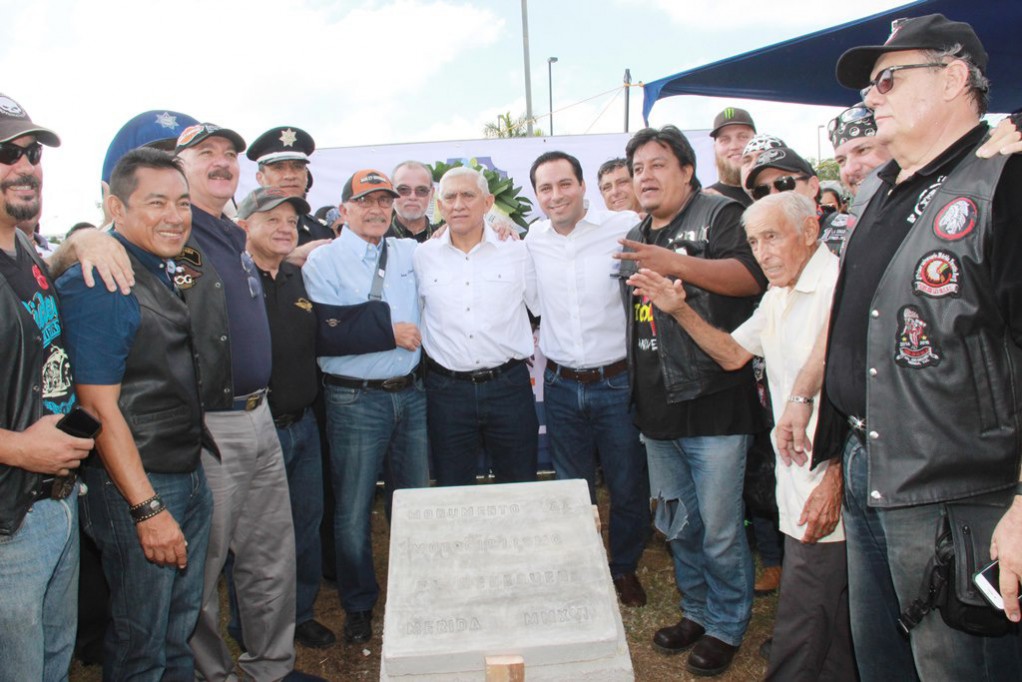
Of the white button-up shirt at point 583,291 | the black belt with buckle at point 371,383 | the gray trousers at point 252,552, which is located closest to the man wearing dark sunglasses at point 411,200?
the white button-up shirt at point 583,291

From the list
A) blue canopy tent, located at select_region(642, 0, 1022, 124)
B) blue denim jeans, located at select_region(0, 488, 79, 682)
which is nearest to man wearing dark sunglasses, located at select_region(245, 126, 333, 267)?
blue denim jeans, located at select_region(0, 488, 79, 682)

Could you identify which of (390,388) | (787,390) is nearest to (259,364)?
(390,388)

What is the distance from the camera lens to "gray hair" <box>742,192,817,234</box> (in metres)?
2.77

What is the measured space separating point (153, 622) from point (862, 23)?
549 cm

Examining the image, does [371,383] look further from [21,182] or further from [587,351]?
[21,182]

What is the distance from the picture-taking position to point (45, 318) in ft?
7.14

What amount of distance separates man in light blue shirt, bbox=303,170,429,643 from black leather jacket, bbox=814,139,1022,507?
7.72 ft

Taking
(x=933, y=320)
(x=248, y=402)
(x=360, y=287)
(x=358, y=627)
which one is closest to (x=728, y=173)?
(x=360, y=287)

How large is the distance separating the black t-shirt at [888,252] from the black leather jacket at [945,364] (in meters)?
0.03

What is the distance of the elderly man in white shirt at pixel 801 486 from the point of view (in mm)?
2697

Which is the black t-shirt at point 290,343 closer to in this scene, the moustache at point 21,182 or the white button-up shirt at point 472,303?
the white button-up shirt at point 472,303

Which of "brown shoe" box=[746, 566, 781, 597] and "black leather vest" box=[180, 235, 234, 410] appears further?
"brown shoe" box=[746, 566, 781, 597]

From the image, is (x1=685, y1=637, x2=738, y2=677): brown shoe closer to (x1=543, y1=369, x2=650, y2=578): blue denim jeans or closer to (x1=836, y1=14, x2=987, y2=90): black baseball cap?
(x1=543, y1=369, x2=650, y2=578): blue denim jeans

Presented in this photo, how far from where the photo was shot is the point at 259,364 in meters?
3.06
